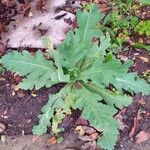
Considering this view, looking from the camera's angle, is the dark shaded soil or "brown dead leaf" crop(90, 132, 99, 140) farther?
the dark shaded soil

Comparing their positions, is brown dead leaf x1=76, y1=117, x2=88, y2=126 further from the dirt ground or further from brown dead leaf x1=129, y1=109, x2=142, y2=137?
brown dead leaf x1=129, y1=109, x2=142, y2=137

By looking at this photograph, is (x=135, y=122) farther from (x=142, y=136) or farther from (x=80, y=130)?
(x=80, y=130)

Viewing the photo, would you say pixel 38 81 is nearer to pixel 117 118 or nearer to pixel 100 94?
pixel 100 94

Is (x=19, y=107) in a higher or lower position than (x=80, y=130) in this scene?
higher

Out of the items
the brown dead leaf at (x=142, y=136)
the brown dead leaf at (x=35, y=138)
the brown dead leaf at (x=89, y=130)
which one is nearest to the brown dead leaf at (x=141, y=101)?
the brown dead leaf at (x=142, y=136)

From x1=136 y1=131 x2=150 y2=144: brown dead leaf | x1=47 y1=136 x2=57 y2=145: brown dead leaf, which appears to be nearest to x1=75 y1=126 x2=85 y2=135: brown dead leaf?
x1=47 y1=136 x2=57 y2=145: brown dead leaf

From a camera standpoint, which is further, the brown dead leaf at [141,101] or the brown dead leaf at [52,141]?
the brown dead leaf at [141,101]

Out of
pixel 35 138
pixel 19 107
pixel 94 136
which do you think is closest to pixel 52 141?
pixel 35 138

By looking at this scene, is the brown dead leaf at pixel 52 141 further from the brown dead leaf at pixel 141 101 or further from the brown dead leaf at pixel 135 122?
the brown dead leaf at pixel 141 101
